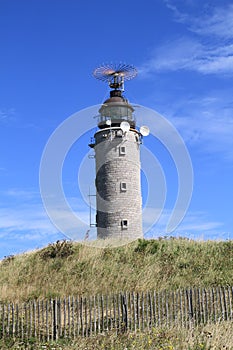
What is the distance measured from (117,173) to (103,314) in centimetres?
1766

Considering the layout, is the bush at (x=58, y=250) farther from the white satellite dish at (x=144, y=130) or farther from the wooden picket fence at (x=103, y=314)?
the white satellite dish at (x=144, y=130)

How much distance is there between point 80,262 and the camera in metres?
19.3

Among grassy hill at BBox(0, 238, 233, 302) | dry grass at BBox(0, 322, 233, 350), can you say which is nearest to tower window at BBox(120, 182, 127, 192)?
grassy hill at BBox(0, 238, 233, 302)

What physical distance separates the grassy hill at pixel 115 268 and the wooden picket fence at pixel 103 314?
2682 millimetres

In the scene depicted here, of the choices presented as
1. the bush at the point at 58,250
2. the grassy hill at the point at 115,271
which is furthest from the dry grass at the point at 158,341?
the bush at the point at 58,250

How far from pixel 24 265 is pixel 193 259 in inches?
303

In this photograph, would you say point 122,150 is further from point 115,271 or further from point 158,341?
point 158,341

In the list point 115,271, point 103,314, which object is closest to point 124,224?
point 115,271

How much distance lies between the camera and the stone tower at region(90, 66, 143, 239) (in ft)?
96.2

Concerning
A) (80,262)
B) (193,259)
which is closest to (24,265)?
(80,262)

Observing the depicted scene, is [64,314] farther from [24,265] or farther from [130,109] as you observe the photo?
[130,109]

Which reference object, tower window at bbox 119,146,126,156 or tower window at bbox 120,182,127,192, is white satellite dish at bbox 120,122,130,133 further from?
→ tower window at bbox 120,182,127,192

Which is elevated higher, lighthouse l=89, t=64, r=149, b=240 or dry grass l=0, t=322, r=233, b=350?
lighthouse l=89, t=64, r=149, b=240

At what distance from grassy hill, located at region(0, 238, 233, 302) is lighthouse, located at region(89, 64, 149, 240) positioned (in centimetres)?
649
